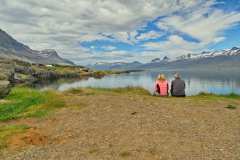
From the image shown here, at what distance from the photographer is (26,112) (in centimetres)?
2420

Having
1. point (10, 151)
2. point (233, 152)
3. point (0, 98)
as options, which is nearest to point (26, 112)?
point (0, 98)

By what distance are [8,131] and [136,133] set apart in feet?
24.2

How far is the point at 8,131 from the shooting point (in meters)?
18.2

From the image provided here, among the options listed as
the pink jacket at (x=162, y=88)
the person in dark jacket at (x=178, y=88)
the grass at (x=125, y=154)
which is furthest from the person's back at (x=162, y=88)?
the grass at (x=125, y=154)

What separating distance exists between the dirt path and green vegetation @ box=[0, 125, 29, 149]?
796mm

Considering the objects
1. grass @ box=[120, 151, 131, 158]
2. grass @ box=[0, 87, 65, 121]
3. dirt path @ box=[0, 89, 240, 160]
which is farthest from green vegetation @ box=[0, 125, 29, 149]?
grass @ box=[120, 151, 131, 158]

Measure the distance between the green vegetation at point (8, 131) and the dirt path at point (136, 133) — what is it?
80cm

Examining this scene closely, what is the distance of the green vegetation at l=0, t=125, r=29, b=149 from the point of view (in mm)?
16100

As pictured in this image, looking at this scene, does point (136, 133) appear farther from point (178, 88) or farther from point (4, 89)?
point (4, 89)

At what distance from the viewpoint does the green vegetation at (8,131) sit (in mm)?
16100

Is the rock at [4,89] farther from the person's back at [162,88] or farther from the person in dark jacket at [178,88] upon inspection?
the person in dark jacket at [178,88]

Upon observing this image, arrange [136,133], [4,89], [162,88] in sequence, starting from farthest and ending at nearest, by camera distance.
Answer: [162,88] < [4,89] < [136,133]

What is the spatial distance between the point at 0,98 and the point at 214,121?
2059 centimetres

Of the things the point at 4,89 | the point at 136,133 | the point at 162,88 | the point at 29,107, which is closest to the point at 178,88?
the point at 162,88
